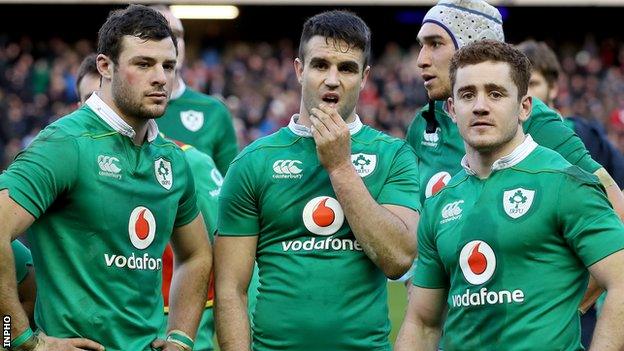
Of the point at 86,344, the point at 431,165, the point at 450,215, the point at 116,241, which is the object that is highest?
the point at 431,165

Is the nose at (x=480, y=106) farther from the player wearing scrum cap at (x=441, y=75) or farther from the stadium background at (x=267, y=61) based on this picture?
the stadium background at (x=267, y=61)

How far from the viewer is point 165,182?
220 inches

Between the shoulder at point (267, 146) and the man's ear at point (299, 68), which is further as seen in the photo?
the man's ear at point (299, 68)

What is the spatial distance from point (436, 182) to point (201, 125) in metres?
2.82

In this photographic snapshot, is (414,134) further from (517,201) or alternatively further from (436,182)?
(517,201)

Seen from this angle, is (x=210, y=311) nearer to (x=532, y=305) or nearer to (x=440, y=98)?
(x=440, y=98)

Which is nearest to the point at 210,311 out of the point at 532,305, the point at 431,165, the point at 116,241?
the point at 431,165

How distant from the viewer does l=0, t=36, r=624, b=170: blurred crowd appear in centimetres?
2638

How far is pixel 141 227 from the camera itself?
542 centimetres

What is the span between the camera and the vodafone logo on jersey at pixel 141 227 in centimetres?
538

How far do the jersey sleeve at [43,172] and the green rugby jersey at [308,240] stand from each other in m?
0.76

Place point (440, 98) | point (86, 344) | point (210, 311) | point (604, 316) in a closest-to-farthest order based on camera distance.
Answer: point (604, 316), point (86, 344), point (440, 98), point (210, 311)

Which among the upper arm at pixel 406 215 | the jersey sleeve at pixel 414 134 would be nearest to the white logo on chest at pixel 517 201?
the upper arm at pixel 406 215

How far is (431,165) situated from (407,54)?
2700 cm
